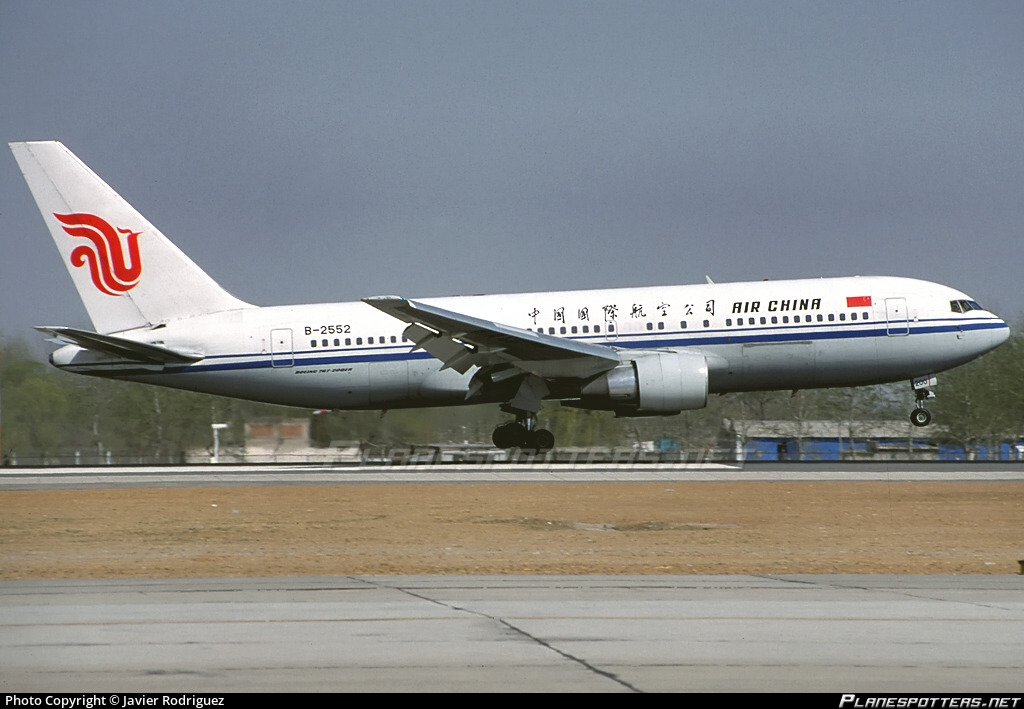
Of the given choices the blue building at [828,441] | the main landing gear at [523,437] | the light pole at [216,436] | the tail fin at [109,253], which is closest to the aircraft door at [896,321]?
the blue building at [828,441]

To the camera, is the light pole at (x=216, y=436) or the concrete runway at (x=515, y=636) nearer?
the concrete runway at (x=515, y=636)

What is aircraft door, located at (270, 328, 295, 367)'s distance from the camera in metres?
28.6

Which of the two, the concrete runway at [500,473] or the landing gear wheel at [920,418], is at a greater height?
the landing gear wheel at [920,418]

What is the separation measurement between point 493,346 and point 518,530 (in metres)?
10.1

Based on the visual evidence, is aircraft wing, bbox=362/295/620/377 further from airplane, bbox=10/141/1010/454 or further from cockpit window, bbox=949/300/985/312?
cockpit window, bbox=949/300/985/312

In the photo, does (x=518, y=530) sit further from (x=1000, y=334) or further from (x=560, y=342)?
(x=1000, y=334)

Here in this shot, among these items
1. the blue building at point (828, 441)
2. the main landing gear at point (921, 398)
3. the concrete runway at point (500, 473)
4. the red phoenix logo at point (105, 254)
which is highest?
the red phoenix logo at point (105, 254)

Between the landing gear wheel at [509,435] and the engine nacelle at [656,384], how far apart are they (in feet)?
7.68

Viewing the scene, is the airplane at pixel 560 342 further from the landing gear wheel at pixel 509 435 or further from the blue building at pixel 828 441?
the blue building at pixel 828 441

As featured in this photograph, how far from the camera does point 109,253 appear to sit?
30.3 metres

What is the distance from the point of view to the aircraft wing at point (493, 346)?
25.8 metres
